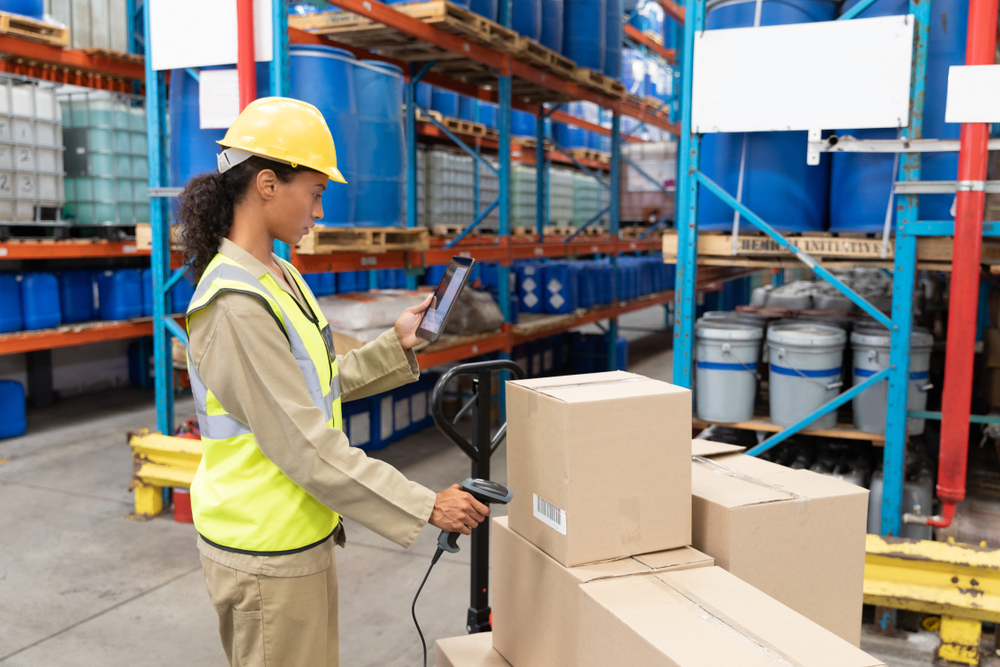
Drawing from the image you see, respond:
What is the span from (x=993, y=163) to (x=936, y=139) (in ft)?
1.83

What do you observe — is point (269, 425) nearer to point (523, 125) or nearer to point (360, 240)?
point (360, 240)

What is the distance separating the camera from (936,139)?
343 centimetres

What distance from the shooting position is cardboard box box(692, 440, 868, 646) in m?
1.95

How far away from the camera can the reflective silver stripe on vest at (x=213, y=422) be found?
1732 mm

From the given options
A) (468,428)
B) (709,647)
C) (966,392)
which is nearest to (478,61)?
(468,428)

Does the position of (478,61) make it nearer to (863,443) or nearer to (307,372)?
(863,443)

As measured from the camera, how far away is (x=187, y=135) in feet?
15.1

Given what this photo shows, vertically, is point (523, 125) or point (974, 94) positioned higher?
point (523, 125)

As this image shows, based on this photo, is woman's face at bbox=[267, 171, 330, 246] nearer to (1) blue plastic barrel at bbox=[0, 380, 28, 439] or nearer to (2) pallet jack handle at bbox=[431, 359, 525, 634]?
(2) pallet jack handle at bbox=[431, 359, 525, 634]

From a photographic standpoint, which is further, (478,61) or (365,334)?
(478,61)

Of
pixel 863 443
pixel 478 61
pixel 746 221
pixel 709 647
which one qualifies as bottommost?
pixel 863 443

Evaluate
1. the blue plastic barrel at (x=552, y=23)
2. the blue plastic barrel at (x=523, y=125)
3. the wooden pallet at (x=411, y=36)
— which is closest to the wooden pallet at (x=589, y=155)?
the blue plastic barrel at (x=523, y=125)

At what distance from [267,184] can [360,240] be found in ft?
9.96

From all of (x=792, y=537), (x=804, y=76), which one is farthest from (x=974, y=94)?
(x=792, y=537)
